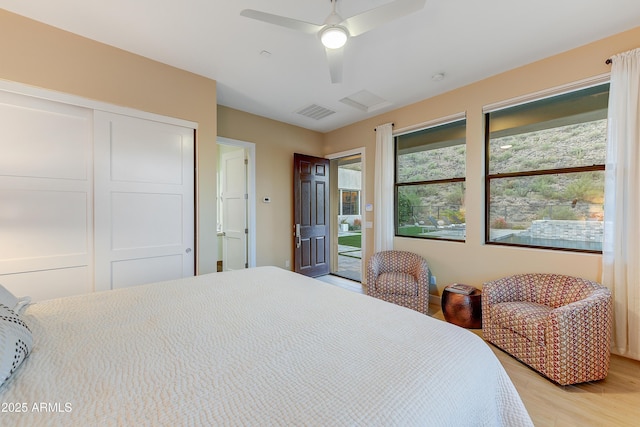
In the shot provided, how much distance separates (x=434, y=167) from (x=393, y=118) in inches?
39.7

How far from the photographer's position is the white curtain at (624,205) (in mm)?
2137

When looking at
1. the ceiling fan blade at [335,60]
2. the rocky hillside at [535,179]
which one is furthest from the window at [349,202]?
the ceiling fan blade at [335,60]

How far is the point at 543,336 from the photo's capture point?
6.41ft

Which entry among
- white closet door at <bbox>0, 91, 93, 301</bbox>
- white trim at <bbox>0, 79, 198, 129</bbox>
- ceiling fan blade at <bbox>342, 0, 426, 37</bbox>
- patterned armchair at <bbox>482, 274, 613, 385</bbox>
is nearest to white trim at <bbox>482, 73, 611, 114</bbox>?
patterned armchair at <bbox>482, 274, 613, 385</bbox>

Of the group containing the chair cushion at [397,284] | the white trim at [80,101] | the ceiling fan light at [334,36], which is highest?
the ceiling fan light at [334,36]

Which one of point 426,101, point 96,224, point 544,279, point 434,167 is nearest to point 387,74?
point 426,101

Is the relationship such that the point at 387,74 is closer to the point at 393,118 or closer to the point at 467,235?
the point at 393,118

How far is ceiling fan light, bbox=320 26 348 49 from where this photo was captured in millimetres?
1649

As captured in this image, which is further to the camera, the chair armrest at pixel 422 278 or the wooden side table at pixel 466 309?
the chair armrest at pixel 422 278

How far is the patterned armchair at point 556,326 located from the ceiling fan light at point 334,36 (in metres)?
2.47

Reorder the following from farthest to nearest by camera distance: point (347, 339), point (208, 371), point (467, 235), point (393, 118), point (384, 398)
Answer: point (393, 118) < point (467, 235) < point (347, 339) < point (208, 371) < point (384, 398)

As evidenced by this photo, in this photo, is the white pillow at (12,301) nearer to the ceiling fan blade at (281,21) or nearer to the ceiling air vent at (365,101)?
the ceiling fan blade at (281,21)

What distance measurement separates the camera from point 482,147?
3121 millimetres

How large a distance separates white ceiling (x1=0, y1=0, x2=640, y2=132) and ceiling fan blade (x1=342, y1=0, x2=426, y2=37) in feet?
1.26
